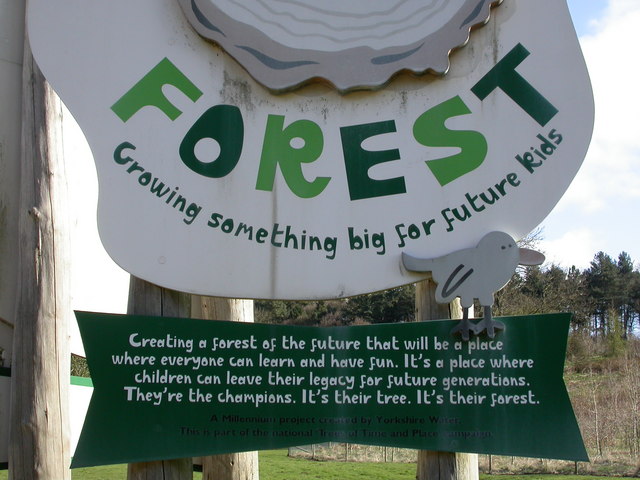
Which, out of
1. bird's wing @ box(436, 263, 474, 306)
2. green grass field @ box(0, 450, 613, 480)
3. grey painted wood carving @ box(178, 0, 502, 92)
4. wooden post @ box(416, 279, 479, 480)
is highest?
grey painted wood carving @ box(178, 0, 502, 92)

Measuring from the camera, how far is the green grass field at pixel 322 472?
8.98 meters

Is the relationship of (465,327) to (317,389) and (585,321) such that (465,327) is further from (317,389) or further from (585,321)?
(585,321)

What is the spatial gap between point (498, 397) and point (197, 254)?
1494 millimetres

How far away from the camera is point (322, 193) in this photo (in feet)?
11.2

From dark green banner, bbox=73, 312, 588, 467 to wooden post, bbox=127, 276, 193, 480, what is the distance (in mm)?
118

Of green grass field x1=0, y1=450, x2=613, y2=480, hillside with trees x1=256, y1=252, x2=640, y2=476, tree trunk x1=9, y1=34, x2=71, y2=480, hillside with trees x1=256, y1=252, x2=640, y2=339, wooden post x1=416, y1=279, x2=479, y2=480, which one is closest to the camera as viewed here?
wooden post x1=416, y1=279, x2=479, y2=480

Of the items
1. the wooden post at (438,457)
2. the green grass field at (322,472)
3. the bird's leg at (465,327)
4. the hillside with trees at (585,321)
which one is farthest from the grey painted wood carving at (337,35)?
the hillside with trees at (585,321)

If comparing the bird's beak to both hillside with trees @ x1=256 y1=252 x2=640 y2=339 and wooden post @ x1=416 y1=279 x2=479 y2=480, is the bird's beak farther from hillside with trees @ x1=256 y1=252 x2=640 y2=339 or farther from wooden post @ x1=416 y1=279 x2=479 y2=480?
hillside with trees @ x1=256 y1=252 x2=640 y2=339

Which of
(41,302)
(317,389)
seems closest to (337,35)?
(317,389)

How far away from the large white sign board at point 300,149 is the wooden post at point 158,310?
0.09 meters

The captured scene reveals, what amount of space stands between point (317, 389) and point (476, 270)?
88 centimetres

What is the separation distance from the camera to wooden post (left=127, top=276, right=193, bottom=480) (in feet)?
10.5

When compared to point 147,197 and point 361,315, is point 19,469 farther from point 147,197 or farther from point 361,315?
point 361,315

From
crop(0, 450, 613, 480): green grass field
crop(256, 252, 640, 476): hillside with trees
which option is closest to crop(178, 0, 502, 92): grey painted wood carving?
crop(0, 450, 613, 480): green grass field
